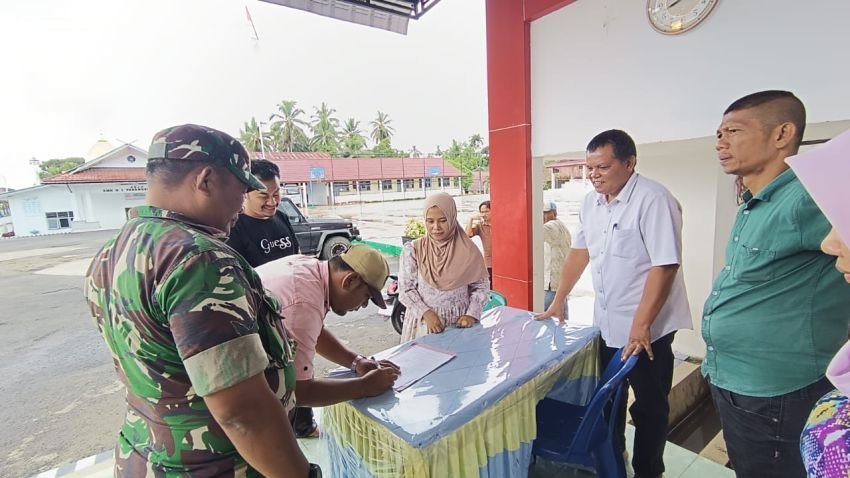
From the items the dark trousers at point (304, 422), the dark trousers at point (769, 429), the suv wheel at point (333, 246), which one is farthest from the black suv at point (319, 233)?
the dark trousers at point (769, 429)

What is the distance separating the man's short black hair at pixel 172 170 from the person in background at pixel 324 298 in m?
0.52

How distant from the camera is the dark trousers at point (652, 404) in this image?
1.67 meters

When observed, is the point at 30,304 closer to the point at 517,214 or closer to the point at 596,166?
the point at 517,214

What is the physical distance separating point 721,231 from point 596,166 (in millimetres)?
2024

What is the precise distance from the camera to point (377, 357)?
1.63 metres

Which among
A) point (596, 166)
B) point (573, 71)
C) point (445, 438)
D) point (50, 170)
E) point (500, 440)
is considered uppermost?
point (50, 170)

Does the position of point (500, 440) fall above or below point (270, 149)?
below

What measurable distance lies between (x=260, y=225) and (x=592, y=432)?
2.08 meters

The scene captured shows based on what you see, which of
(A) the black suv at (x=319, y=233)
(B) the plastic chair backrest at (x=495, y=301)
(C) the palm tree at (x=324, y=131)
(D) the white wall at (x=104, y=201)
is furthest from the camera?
(C) the palm tree at (x=324, y=131)

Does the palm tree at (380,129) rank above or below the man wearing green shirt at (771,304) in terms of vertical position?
above

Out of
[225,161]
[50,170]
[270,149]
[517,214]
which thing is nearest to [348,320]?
[517,214]

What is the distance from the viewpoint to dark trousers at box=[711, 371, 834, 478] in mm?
1055

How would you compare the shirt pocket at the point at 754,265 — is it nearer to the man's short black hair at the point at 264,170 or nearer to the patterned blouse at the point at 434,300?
the patterned blouse at the point at 434,300

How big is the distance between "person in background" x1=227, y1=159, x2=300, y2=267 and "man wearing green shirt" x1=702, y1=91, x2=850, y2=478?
2197 millimetres
